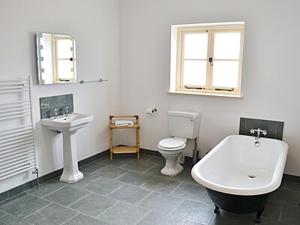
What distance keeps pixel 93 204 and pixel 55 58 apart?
180 cm

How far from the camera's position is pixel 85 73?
4.02 metres

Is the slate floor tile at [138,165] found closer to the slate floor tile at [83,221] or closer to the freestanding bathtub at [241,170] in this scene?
the freestanding bathtub at [241,170]

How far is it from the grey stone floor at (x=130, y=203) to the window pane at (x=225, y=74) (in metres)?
1.36

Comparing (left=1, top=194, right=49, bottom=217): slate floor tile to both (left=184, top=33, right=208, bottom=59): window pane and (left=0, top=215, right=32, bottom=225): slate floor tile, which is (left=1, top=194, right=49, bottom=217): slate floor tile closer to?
(left=0, top=215, right=32, bottom=225): slate floor tile

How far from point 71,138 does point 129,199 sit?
1056 millimetres

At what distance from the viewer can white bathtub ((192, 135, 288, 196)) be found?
10.3 ft

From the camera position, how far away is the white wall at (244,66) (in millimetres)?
3451

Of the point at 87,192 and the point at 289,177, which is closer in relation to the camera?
the point at 87,192

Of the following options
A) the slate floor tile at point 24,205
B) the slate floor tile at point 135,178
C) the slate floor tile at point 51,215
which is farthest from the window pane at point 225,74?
the slate floor tile at point 24,205

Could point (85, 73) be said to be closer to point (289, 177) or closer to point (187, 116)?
point (187, 116)

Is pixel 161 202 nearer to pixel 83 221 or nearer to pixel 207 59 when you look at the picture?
pixel 83 221

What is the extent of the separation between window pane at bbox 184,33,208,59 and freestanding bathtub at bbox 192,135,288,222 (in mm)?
1301

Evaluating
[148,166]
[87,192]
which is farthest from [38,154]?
[148,166]

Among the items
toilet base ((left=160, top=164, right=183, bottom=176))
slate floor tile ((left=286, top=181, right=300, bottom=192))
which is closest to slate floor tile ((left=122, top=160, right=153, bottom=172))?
toilet base ((left=160, top=164, right=183, bottom=176))
